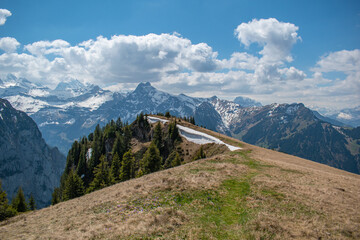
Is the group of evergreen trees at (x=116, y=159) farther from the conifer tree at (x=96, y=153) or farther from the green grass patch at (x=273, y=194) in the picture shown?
the green grass patch at (x=273, y=194)

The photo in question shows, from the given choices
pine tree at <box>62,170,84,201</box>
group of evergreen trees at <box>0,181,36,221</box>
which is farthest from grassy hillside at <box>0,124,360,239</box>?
pine tree at <box>62,170,84,201</box>

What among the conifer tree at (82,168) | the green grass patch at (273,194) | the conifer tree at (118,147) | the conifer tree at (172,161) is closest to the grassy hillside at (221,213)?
the green grass patch at (273,194)

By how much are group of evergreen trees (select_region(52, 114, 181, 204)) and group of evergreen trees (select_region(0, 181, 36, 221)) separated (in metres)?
10.4

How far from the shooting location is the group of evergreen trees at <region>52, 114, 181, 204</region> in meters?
58.2

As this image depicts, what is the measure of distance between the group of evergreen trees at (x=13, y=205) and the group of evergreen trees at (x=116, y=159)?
1044 centimetres

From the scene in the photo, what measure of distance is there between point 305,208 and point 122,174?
5330cm

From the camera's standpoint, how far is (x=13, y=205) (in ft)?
182

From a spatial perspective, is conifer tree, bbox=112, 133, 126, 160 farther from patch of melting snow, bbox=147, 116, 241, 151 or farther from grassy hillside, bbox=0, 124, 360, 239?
grassy hillside, bbox=0, 124, 360, 239

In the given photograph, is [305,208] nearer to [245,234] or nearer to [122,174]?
[245,234]

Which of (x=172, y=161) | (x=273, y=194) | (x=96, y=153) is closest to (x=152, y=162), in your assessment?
(x=172, y=161)

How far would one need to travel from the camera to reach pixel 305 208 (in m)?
15.4

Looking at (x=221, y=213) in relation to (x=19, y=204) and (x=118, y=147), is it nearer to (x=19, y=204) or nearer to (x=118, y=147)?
(x=19, y=204)

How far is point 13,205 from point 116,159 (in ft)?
103

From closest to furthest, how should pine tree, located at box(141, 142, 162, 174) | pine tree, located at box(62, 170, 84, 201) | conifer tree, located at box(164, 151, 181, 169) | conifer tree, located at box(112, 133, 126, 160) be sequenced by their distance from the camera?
1. pine tree, located at box(141, 142, 162, 174)
2. pine tree, located at box(62, 170, 84, 201)
3. conifer tree, located at box(164, 151, 181, 169)
4. conifer tree, located at box(112, 133, 126, 160)
